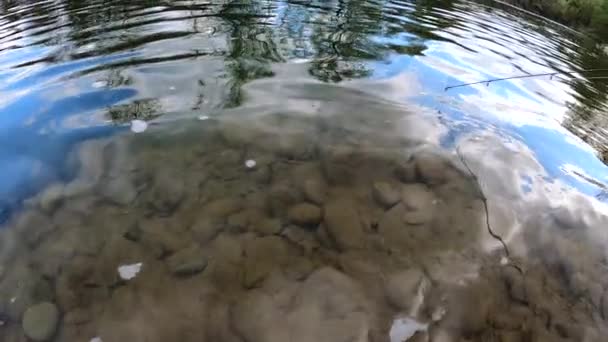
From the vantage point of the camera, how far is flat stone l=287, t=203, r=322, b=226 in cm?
292

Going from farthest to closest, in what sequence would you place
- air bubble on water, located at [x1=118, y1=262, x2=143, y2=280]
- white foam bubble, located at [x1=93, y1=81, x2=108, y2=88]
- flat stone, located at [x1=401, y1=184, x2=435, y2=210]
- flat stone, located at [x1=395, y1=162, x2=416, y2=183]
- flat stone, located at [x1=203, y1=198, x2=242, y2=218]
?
white foam bubble, located at [x1=93, y1=81, x2=108, y2=88], flat stone, located at [x1=395, y1=162, x2=416, y2=183], flat stone, located at [x1=401, y1=184, x2=435, y2=210], flat stone, located at [x1=203, y1=198, x2=242, y2=218], air bubble on water, located at [x1=118, y1=262, x2=143, y2=280]

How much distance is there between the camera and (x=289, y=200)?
3076mm

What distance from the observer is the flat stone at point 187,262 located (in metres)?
2.56

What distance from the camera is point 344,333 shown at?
227 cm

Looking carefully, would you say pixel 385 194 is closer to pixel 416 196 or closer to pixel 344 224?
pixel 416 196

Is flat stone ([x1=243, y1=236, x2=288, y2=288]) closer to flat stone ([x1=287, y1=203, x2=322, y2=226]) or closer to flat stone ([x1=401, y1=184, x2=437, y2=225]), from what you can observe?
flat stone ([x1=287, y1=203, x2=322, y2=226])

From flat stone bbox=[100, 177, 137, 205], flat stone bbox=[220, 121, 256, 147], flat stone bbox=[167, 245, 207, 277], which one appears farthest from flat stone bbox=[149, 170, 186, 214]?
flat stone bbox=[220, 121, 256, 147]

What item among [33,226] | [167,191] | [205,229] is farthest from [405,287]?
[33,226]

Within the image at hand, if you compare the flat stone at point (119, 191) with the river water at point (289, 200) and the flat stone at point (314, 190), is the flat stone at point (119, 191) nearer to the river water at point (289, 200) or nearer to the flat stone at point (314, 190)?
the river water at point (289, 200)

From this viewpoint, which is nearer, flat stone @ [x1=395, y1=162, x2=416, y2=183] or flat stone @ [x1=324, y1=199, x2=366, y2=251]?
flat stone @ [x1=324, y1=199, x2=366, y2=251]

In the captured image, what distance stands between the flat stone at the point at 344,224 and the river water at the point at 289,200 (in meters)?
0.01

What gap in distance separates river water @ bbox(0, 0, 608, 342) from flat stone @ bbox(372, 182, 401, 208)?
14 mm

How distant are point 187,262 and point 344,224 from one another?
1109 mm

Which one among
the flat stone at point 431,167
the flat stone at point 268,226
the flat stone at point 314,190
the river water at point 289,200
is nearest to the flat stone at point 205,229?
the river water at point 289,200
